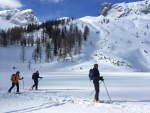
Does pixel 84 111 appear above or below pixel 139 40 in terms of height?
below

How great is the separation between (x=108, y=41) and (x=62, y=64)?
1538 inches

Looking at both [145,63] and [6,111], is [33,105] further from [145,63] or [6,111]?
[145,63]

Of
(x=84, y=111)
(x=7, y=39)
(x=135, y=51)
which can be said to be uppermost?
A: (x=7, y=39)

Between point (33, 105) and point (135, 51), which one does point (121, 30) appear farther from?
point (33, 105)

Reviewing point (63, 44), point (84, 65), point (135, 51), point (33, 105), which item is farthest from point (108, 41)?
point (33, 105)

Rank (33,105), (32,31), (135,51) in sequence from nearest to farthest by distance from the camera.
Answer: (33,105)
(135,51)
(32,31)

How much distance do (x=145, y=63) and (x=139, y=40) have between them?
24.9 meters

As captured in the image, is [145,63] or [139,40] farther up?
[139,40]

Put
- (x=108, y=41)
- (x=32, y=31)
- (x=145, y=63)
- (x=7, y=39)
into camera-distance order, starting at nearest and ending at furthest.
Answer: (x=145, y=63), (x=108, y=41), (x=7, y=39), (x=32, y=31)

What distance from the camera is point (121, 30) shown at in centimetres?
14975

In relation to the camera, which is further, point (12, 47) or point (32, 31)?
point (32, 31)

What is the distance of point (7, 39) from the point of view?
143m

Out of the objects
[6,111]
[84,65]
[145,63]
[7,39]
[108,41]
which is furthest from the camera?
[7,39]

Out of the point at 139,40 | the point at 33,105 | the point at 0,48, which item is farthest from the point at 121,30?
A: the point at 33,105
